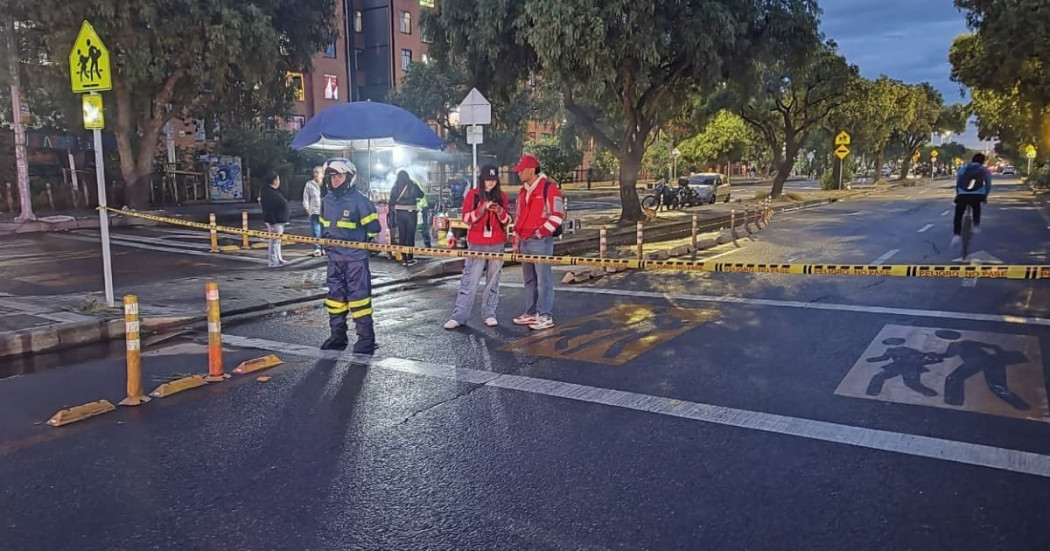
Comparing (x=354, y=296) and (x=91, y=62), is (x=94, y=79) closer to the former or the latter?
(x=91, y=62)

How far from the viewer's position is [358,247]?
7.28 meters

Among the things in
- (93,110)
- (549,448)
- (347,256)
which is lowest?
Result: (549,448)

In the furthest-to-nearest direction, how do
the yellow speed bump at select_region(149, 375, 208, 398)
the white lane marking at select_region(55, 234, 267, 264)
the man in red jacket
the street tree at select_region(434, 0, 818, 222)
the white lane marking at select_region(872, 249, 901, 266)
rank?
1. the street tree at select_region(434, 0, 818, 222)
2. the white lane marking at select_region(55, 234, 267, 264)
3. the white lane marking at select_region(872, 249, 901, 266)
4. the man in red jacket
5. the yellow speed bump at select_region(149, 375, 208, 398)

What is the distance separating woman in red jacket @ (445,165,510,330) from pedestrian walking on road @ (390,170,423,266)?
611 centimetres

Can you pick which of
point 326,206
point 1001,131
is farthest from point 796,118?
point 326,206

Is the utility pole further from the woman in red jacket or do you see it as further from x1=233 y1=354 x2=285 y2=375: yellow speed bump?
x1=233 y1=354 x2=285 y2=375: yellow speed bump

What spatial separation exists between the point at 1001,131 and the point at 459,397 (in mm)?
59425

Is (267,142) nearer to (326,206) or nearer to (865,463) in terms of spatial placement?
(326,206)

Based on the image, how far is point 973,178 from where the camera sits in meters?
13.6

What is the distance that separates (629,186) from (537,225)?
15881 mm

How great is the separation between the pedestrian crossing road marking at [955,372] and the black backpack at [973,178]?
7035mm

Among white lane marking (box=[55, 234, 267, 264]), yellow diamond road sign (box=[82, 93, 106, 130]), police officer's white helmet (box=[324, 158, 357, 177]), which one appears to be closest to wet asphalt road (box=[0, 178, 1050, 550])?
police officer's white helmet (box=[324, 158, 357, 177])

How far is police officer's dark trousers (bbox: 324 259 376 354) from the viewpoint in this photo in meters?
7.36

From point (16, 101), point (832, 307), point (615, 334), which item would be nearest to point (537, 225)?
point (615, 334)
